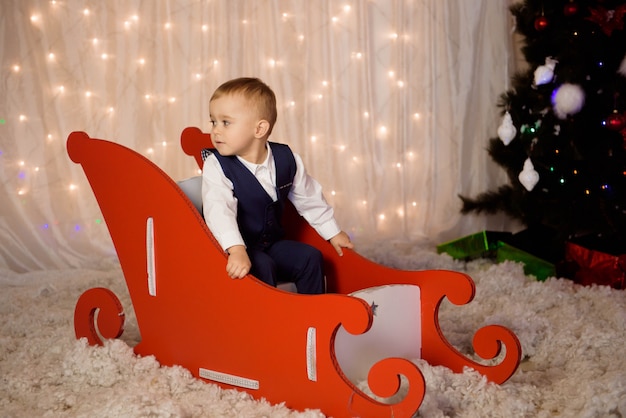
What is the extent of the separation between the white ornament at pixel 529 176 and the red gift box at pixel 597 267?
0.25 meters

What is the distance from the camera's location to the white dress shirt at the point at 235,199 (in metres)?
1.51

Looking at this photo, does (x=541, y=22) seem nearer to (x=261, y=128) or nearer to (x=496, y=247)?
(x=496, y=247)

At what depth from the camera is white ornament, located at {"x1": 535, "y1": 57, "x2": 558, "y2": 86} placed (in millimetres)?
2402

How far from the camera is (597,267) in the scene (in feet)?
7.47

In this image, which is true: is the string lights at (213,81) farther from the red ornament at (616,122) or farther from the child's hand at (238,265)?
the child's hand at (238,265)

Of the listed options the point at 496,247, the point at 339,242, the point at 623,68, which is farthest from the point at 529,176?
the point at 339,242

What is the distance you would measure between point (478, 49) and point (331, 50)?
617mm

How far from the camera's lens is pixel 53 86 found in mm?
2629

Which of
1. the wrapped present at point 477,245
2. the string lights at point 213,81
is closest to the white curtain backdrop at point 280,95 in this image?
the string lights at point 213,81

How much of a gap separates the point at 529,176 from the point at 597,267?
394 millimetres

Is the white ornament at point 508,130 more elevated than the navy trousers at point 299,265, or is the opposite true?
the white ornament at point 508,130

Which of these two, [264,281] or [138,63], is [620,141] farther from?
[138,63]

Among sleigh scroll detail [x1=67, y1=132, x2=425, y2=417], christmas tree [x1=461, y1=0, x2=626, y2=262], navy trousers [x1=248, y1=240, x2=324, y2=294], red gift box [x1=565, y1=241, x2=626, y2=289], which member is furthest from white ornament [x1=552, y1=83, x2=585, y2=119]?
sleigh scroll detail [x1=67, y1=132, x2=425, y2=417]

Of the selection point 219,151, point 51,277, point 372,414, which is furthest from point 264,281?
point 51,277
